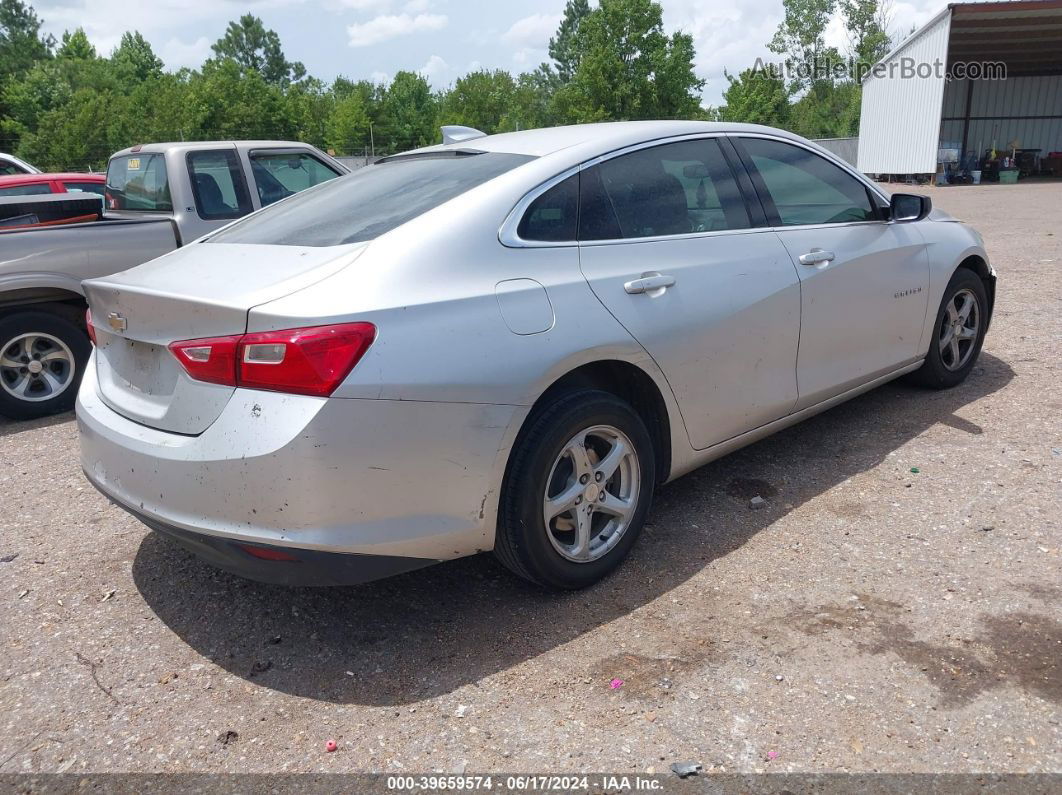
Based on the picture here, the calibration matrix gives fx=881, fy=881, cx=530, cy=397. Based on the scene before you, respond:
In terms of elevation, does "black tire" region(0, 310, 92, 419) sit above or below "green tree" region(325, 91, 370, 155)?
below

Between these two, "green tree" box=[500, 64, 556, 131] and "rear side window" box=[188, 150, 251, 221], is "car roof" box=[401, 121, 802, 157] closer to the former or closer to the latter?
"rear side window" box=[188, 150, 251, 221]

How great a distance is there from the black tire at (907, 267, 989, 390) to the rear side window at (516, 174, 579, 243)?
2.81 meters

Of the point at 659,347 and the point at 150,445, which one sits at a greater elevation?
the point at 659,347

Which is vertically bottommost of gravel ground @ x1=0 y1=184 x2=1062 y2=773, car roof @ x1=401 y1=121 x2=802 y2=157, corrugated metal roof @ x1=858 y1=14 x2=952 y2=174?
gravel ground @ x1=0 y1=184 x2=1062 y2=773

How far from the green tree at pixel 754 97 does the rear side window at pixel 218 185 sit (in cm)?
5737

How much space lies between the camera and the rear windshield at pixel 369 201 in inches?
125

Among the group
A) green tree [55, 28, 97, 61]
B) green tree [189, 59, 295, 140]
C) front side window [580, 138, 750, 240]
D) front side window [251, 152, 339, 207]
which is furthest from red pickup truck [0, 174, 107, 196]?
green tree [55, 28, 97, 61]

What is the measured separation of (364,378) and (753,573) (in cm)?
177

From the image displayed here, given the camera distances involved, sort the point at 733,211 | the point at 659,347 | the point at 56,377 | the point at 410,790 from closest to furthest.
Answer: the point at 410,790, the point at 659,347, the point at 733,211, the point at 56,377

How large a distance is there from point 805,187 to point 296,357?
2.86m

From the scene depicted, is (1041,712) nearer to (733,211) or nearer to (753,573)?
(753,573)

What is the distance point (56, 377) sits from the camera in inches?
243

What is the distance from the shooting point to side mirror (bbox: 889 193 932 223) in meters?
4.71

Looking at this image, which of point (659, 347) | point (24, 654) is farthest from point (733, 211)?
point (24, 654)
